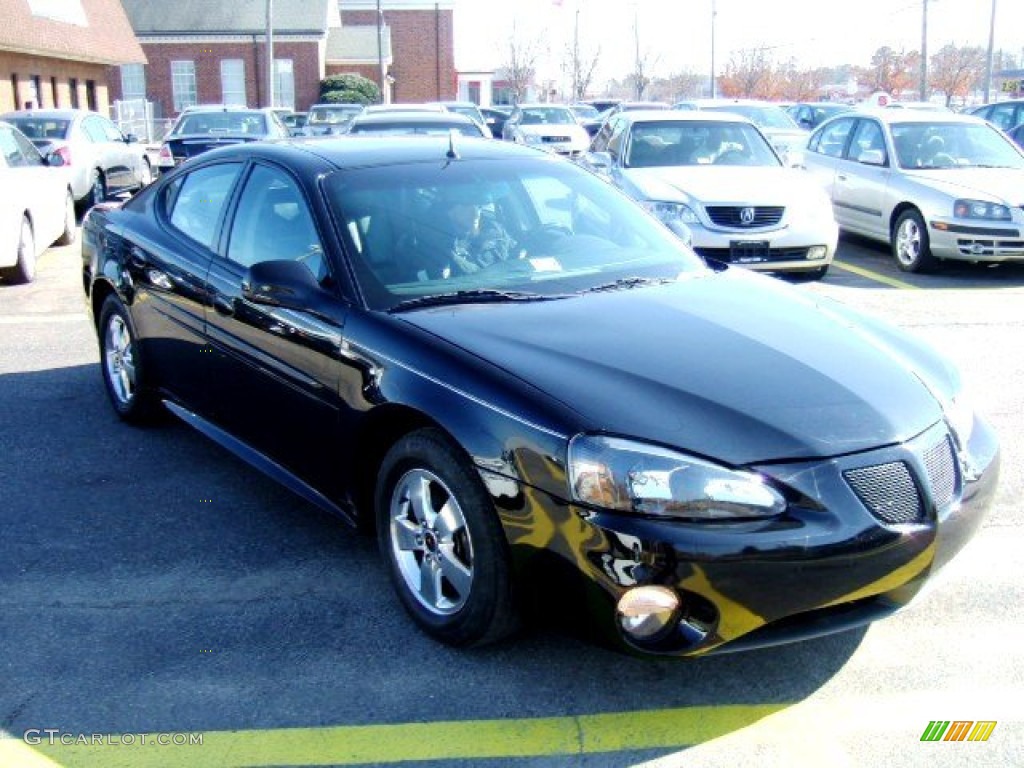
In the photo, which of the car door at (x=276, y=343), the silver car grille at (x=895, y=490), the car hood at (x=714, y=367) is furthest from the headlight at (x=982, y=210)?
the silver car grille at (x=895, y=490)

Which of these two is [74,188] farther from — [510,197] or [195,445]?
[510,197]

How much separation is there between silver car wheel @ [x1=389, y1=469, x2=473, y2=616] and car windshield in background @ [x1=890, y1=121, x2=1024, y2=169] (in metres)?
9.47

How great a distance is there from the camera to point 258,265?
4137 mm

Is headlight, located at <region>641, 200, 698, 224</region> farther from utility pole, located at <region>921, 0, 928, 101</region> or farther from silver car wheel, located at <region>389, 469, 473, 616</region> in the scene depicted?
utility pole, located at <region>921, 0, 928, 101</region>

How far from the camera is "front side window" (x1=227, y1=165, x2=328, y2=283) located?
14.1 feet

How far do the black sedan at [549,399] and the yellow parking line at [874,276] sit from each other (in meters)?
6.23

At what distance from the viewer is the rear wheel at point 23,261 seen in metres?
10.6

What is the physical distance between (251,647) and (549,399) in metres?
1.34

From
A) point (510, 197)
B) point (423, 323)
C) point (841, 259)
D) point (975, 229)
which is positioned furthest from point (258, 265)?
point (841, 259)

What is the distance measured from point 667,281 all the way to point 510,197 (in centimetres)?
77

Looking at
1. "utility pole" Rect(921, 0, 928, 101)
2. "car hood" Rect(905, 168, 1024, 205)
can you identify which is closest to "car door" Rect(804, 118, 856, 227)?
"car hood" Rect(905, 168, 1024, 205)

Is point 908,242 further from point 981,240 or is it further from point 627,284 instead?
point 627,284

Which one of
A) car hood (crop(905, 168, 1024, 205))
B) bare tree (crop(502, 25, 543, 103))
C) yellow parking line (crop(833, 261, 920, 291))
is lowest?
yellow parking line (crop(833, 261, 920, 291))

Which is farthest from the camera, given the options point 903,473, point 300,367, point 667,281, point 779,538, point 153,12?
point 153,12
